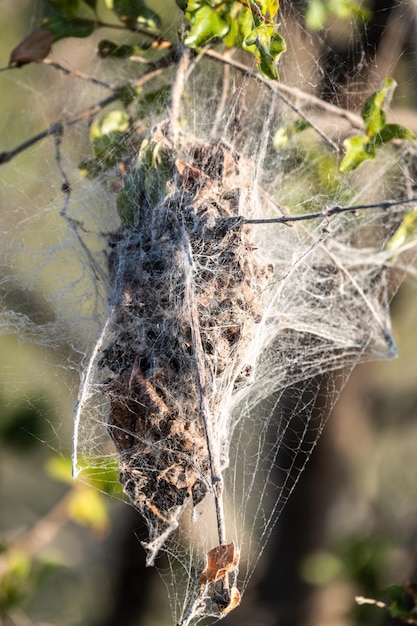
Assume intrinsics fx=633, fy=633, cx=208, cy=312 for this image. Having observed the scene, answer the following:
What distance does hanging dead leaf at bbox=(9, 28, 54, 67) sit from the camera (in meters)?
1.50

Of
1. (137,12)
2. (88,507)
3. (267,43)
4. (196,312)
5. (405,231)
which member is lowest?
(88,507)

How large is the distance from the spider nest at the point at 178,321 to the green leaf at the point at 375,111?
0.32 metres

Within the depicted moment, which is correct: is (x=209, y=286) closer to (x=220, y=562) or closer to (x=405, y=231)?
(x=220, y=562)

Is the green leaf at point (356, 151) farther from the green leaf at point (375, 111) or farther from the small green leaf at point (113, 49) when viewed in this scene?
the small green leaf at point (113, 49)

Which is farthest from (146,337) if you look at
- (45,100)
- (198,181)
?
(45,100)

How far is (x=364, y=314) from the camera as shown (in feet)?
5.82

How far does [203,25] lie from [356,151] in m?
0.42

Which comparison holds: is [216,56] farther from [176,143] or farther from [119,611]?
[119,611]

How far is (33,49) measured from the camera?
1508mm

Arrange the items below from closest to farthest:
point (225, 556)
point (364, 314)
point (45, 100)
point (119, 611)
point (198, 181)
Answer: point (225, 556), point (198, 181), point (364, 314), point (45, 100), point (119, 611)

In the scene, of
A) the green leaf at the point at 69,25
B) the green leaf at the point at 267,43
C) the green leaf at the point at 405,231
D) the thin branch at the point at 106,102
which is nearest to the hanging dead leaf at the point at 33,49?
the green leaf at the point at 69,25

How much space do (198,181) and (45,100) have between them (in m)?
1.03

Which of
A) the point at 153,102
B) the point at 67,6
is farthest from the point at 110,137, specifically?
the point at 67,6

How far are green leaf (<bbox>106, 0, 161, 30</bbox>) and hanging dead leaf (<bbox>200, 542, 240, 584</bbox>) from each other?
1.22m
